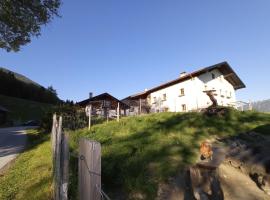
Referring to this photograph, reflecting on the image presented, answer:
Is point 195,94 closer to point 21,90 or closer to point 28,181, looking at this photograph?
point 28,181

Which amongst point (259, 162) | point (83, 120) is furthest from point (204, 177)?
point (83, 120)

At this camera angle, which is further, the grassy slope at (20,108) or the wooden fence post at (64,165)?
the grassy slope at (20,108)

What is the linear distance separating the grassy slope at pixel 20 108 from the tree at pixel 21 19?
157ft

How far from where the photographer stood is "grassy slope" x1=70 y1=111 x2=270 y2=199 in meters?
10.8

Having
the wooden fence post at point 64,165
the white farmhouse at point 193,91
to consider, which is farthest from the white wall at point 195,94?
the wooden fence post at point 64,165

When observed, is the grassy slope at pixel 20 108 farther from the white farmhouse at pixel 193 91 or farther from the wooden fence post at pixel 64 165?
the wooden fence post at pixel 64 165

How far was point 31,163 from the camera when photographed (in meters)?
13.2

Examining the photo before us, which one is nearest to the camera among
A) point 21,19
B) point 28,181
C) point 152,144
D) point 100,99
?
point 28,181

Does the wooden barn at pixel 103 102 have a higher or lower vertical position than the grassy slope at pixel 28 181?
higher

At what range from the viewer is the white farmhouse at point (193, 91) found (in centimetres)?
3725

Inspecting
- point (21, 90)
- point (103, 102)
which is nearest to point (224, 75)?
point (103, 102)

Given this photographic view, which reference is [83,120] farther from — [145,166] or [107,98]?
[107,98]

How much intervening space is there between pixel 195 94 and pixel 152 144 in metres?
22.7

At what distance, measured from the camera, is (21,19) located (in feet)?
68.4
